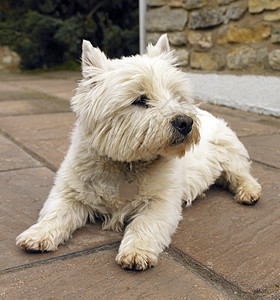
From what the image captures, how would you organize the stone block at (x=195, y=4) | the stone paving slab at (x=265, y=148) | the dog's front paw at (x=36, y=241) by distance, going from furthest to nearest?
the stone block at (x=195, y=4) < the stone paving slab at (x=265, y=148) < the dog's front paw at (x=36, y=241)

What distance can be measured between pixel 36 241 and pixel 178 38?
17.6 feet

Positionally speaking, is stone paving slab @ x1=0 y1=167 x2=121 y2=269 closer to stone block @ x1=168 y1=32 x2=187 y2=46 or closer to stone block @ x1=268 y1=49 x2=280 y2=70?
stone block @ x1=268 y1=49 x2=280 y2=70

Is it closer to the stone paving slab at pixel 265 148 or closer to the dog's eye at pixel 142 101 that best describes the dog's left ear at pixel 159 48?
the dog's eye at pixel 142 101

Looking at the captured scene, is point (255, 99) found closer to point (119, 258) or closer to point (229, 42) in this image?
point (229, 42)

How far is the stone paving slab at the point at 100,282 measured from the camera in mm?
1814

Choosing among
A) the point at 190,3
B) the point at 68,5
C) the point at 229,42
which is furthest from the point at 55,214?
the point at 68,5

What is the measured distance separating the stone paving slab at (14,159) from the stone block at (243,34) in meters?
3.60

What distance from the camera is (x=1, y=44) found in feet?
39.9

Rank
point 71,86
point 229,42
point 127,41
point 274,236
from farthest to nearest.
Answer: point 127,41, point 71,86, point 229,42, point 274,236

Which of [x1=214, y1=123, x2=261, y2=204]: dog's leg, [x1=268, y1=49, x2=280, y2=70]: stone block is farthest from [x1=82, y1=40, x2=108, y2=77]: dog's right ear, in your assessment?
[x1=268, y1=49, x2=280, y2=70]: stone block

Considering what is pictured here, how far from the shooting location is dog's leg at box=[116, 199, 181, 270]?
2045mm

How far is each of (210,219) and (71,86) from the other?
660 centimetres

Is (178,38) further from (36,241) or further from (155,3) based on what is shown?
(36,241)

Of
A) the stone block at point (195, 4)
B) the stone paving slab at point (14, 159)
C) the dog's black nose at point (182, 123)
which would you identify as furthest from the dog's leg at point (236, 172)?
the stone block at point (195, 4)
